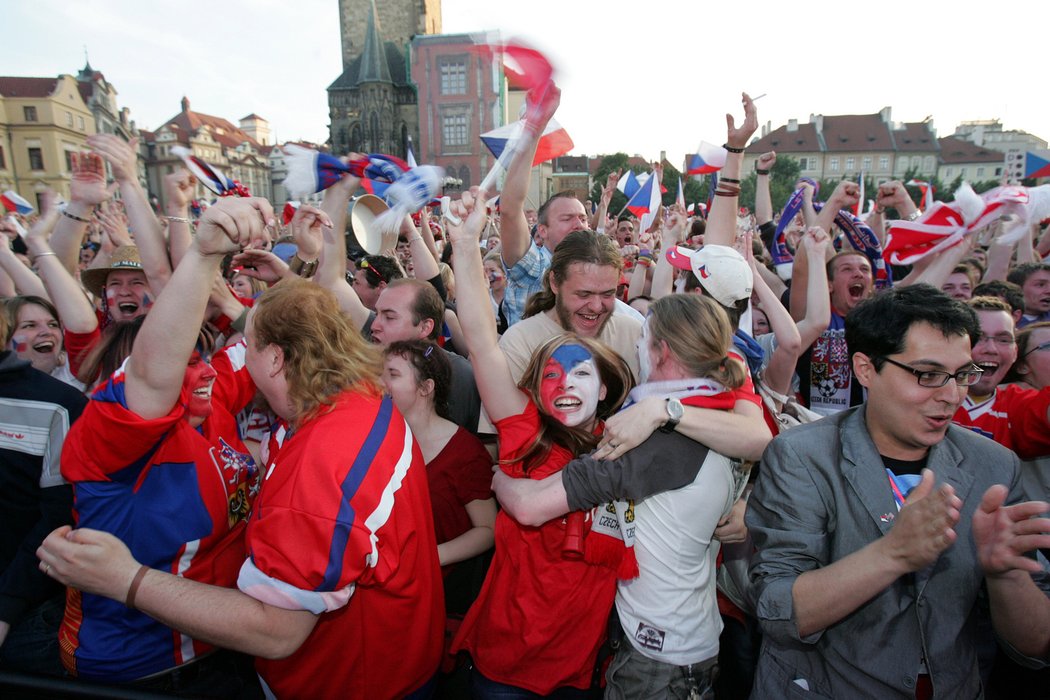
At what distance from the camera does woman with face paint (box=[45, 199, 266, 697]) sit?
1543 mm

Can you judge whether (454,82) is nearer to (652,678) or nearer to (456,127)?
(652,678)

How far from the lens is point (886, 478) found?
1.73 meters

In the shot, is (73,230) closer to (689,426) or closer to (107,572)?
(107,572)

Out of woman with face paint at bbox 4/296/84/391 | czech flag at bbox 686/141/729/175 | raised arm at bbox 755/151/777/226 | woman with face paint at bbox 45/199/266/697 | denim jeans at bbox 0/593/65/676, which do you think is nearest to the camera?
woman with face paint at bbox 45/199/266/697

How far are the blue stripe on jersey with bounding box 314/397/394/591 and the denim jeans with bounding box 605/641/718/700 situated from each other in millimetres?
1153

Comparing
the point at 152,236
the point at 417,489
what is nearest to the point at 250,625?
the point at 417,489

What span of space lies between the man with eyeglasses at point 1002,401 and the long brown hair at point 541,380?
1.21 metres

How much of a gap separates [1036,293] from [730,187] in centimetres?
290

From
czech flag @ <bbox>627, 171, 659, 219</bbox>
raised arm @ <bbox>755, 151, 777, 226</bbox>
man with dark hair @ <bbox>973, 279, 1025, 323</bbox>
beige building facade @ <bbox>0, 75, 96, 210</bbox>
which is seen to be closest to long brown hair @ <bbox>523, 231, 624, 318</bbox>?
man with dark hair @ <bbox>973, 279, 1025, 323</bbox>

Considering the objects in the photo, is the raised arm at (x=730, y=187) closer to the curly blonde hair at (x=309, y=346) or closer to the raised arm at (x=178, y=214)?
the curly blonde hair at (x=309, y=346)

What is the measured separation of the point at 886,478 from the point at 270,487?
74.0 inches

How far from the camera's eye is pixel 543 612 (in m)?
1.97

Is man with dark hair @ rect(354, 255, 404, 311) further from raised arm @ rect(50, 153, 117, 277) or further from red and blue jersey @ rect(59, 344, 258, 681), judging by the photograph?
red and blue jersey @ rect(59, 344, 258, 681)

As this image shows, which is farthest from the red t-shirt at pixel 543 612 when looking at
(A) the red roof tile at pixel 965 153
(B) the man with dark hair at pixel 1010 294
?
(A) the red roof tile at pixel 965 153
